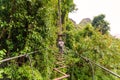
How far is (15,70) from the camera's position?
3326 mm

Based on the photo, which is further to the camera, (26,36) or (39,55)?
(39,55)

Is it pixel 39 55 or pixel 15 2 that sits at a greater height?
pixel 15 2

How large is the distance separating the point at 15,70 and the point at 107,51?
312cm

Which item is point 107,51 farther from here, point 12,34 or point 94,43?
point 12,34

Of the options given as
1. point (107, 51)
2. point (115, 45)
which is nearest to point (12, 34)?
point (107, 51)

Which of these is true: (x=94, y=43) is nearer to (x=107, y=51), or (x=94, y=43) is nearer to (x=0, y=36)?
(x=107, y=51)

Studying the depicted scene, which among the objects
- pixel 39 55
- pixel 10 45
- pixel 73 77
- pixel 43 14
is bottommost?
pixel 73 77

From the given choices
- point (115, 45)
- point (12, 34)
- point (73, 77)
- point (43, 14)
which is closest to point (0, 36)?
point (12, 34)

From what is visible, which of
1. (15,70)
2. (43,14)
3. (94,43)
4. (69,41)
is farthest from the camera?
(69,41)

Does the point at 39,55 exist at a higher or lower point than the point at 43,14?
lower

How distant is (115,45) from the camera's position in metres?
5.71

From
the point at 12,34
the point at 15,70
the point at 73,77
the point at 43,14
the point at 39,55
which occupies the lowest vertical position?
the point at 73,77

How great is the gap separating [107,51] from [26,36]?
2890mm

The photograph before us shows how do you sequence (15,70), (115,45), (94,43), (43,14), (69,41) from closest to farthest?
(15,70)
(43,14)
(94,43)
(115,45)
(69,41)
